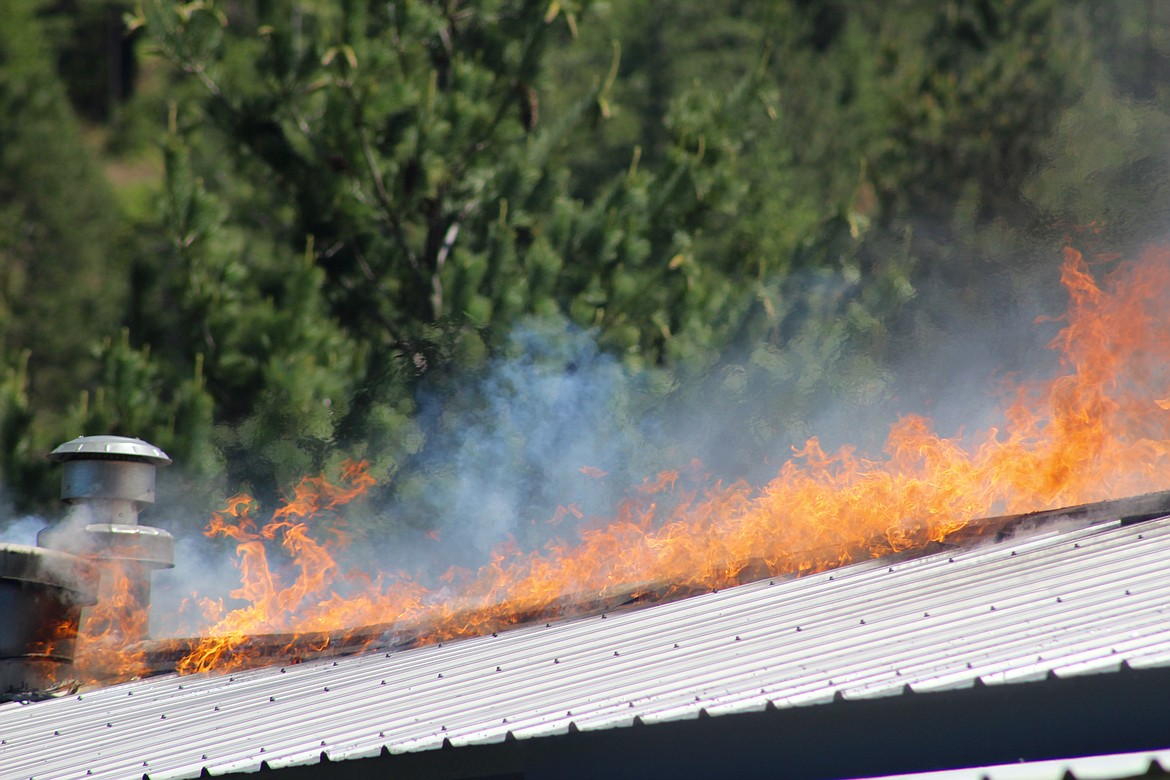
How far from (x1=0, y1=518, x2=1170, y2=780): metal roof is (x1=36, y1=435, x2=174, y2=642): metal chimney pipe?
199 cm

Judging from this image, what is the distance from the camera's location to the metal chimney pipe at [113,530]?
11055 millimetres

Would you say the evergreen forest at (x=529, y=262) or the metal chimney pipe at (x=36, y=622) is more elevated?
the evergreen forest at (x=529, y=262)

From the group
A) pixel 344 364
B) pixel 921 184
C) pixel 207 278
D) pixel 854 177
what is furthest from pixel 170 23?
pixel 854 177

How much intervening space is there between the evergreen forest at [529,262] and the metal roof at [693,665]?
32.7ft

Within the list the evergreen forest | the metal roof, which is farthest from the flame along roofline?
the evergreen forest

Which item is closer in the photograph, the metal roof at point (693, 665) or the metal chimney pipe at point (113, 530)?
the metal roof at point (693, 665)

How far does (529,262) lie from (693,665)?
14.2m

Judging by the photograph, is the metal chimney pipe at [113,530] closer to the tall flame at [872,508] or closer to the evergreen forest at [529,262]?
the tall flame at [872,508]

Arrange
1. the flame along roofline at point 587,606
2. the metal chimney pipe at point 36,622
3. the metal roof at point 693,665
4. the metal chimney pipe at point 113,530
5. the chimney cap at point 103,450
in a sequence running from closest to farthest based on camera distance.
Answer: the metal roof at point 693,665 → the flame along roofline at point 587,606 → the metal chimney pipe at point 36,622 → the metal chimney pipe at point 113,530 → the chimney cap at point 103,450

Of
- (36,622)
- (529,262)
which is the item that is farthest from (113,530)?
(529,262)

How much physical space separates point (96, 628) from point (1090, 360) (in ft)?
26.8

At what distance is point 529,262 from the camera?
66.3 feet

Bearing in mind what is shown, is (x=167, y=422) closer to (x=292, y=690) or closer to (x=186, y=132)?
Answer: (x=186, y=132)

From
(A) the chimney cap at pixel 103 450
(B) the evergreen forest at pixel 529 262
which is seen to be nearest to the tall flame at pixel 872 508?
(A) the chimney cap at pixel 103 450
